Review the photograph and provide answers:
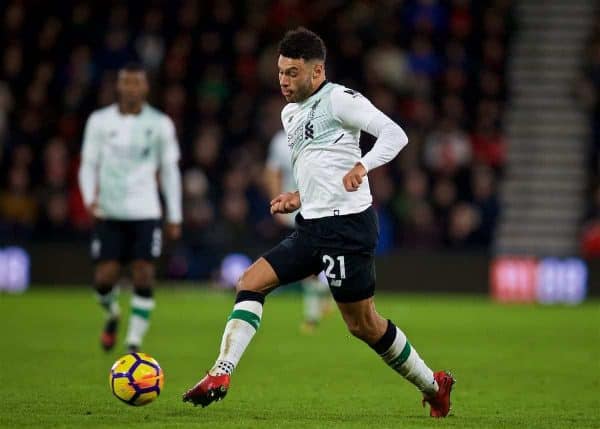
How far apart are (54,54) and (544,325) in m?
10.1

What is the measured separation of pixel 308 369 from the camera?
34.7 feet

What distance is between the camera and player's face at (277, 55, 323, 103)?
7.62m

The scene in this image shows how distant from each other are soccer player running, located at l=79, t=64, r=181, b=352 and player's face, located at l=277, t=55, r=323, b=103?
3.75m

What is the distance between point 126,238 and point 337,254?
4237 millimetres

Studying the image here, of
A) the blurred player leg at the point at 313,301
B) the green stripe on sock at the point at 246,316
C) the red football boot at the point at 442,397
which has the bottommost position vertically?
the blurred player leg at the point at 313,301


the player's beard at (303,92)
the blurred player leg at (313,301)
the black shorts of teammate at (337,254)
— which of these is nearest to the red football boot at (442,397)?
the black shorts of teammate at (337,254)

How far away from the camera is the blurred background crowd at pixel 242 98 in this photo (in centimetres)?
2022

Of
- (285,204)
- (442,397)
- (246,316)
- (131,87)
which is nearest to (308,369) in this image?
(131,87)

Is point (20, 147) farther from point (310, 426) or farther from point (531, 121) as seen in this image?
point (310, 426)

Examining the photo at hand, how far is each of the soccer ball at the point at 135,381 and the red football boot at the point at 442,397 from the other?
5.26 feet

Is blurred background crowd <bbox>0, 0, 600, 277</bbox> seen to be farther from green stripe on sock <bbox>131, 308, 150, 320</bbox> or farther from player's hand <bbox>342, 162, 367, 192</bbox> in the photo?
player's hand <bbox>342, 162, 367, 192</bbox>

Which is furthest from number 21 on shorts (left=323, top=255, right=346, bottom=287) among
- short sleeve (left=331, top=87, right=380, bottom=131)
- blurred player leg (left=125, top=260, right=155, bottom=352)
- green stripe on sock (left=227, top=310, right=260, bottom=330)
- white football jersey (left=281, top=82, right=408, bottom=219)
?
blurred player leg (left=125, top=260, right=155, bottom=352)

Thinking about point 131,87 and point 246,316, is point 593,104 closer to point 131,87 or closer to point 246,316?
point 131,87

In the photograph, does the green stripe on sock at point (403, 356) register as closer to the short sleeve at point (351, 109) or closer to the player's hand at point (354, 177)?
the player's hand at point (354, 177)
